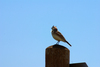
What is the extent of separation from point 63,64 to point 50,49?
1.63 ft

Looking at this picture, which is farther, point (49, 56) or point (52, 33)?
point (52, 33)

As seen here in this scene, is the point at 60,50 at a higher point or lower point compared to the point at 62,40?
lower

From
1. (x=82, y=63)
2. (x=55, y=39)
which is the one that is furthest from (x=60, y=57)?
(x=55, y=39)

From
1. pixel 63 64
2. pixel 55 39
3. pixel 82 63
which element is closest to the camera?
pixel 82 63

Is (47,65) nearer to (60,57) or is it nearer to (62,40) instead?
(60,57)

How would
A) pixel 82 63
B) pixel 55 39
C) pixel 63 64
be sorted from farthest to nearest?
pixel 55 39
pixel 63 64
pixel 82 63

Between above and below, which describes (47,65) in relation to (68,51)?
below

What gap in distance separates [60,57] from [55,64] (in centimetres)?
20

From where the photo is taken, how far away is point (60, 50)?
424 cm

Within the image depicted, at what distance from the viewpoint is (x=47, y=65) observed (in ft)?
14.1

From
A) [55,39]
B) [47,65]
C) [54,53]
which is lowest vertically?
[47,65]

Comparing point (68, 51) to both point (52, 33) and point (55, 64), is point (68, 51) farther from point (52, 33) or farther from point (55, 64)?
point (52, 33)

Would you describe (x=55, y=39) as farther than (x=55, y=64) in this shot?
Yes

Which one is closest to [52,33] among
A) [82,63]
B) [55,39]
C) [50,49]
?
[55,39]
